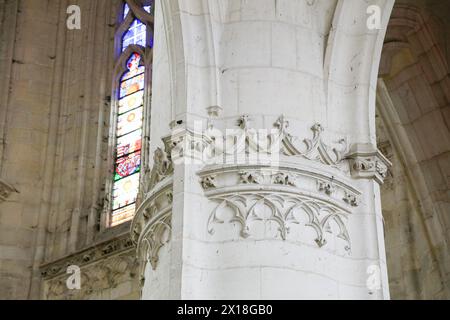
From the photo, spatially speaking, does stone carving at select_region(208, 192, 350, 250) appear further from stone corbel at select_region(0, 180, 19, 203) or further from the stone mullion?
the stone mullion

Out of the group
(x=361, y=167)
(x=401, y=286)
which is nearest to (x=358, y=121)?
(x=361, y=167)

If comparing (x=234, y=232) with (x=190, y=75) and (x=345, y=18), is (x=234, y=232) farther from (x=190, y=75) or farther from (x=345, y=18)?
(x=345, y=18)

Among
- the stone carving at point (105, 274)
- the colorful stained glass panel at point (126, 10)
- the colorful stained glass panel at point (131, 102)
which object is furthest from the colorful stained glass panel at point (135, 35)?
the stone carving at point (105, 274)

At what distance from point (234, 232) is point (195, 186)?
0.38 m

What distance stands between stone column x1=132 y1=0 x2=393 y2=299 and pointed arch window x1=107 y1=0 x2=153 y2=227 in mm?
8437

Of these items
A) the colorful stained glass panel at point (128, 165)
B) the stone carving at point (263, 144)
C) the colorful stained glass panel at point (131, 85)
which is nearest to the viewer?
the stone carving at point (263, 144)

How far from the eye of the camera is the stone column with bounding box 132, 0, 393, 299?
667 cm

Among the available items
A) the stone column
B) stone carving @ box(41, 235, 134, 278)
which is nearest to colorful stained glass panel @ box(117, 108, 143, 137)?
stone carving @ box(41, 235, 134, 278)

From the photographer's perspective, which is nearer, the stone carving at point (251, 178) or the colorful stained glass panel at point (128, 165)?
the stone carving at point (251, 178)

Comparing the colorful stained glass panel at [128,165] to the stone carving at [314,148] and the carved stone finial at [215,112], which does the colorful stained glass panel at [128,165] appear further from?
the stone carving at [314,148]

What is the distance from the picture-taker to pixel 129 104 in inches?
677

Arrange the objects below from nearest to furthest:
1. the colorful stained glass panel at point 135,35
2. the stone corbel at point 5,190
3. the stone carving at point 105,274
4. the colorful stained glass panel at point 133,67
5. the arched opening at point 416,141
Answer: the arched opening at point 416,141, the stone carving at point 105,274, the stone corbel at point 5,190, the colorful stained glass panel at point 133,67, the colorful stained glass panel at point 135,35

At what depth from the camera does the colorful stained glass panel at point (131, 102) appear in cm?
1710

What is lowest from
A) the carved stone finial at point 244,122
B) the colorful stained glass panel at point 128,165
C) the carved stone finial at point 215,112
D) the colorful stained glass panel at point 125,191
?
the carved stone finial at point 244,122
